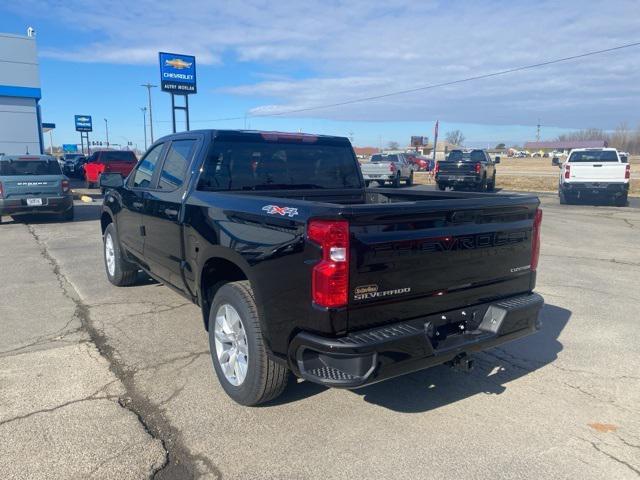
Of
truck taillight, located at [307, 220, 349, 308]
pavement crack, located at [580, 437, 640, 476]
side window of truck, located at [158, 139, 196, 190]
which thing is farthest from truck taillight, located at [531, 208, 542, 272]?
side window of truck, located at [158, 139, 196, 190]

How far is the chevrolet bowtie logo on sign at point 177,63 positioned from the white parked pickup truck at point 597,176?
19733 mm

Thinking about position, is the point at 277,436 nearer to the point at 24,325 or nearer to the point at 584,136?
the point at 24,325

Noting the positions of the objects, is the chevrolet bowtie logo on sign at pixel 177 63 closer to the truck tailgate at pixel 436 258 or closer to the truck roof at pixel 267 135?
the truck roof at pixel 267 135

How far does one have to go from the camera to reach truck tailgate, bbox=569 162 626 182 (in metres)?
17.4

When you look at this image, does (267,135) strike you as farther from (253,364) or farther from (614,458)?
(614,458)

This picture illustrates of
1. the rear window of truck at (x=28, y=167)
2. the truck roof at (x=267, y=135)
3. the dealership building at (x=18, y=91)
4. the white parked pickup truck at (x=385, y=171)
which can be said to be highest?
the dealership building at (x=18, y=91)

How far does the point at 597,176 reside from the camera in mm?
17594

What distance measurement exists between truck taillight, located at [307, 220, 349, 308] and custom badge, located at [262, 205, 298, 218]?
224mm

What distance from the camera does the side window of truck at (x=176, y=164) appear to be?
15.1 ft

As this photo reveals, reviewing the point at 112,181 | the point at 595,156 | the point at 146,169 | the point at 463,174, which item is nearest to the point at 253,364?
the point at 146,169

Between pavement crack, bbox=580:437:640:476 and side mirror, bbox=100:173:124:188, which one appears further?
side mirror, bbox=100:173:124:188

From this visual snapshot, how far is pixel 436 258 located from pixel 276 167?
2.07 metres

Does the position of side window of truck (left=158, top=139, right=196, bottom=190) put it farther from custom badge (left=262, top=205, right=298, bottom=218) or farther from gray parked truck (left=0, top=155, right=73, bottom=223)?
gray parked truck (left=0, top=155, right=73, bottom=223)

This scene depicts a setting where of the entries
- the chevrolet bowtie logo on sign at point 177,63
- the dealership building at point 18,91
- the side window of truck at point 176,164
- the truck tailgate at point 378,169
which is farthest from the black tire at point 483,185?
the dealership building at point 18,91
